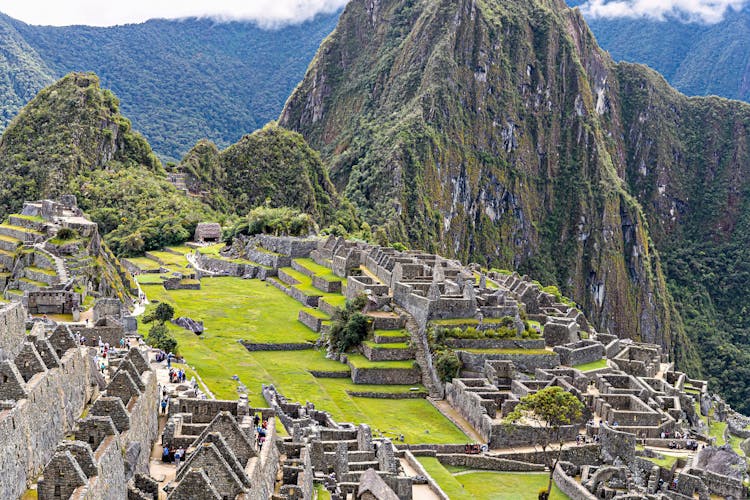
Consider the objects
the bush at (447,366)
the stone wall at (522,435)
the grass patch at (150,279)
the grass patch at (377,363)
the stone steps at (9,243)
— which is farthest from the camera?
the grass patch at (150,279)

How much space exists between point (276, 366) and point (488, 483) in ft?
47.1

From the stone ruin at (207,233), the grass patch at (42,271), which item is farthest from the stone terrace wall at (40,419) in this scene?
the stone ruin at (207,233)

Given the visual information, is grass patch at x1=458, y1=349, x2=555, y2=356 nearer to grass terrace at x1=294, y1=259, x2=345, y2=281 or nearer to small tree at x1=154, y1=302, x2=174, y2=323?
small tree at x1=154, y1=302, x2=174, y2=323

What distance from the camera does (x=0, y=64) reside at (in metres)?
158

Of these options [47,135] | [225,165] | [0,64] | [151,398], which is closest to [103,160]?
[47,135]

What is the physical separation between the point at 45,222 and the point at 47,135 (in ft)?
184

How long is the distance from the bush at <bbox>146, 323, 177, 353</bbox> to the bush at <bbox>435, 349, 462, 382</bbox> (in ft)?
48.1

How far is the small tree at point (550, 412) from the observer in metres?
43.5

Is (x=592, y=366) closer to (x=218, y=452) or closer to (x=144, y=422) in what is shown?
(x=144, y=422)

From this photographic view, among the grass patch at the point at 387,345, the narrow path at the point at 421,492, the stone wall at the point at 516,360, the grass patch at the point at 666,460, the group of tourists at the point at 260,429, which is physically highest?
the group of tourists at the point at 260,429

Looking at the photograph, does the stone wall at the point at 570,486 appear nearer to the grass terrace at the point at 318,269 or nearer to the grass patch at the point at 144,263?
the grass terrace at the point at 318,269

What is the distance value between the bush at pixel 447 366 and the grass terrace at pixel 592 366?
7.48m

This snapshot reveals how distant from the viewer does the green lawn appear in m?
38.4

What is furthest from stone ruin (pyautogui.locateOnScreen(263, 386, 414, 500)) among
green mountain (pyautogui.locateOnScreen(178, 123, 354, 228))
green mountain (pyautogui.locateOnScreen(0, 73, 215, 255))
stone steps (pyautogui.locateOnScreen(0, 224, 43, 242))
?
green mountain (pyautogui.locateOnScreen(178, 123, 354, 228))
